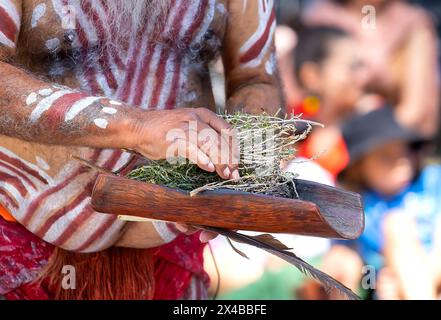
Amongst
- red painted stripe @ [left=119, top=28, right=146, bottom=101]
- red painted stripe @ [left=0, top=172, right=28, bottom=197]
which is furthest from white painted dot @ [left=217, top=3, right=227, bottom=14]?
red painted stripe @ [left=0, top=172, right=28, bottom=197]

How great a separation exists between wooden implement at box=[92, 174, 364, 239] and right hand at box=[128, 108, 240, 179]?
65 mm

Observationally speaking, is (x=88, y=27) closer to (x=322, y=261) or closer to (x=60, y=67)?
(x=60, y=67)

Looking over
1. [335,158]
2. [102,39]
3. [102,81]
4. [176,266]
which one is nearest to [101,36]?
[102,39]

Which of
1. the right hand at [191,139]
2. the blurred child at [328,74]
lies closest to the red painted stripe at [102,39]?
the right hand at [191,139]

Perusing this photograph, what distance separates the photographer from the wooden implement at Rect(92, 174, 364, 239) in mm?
1860

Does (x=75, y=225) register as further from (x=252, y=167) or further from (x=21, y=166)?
(x=252, y=167)

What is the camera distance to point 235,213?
1.88m

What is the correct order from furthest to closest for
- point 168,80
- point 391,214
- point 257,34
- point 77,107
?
1. point 391,214
2. point 257,34
3. point 168,80
4. point 77,107

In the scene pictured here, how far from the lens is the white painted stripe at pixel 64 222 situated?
7.43 feet

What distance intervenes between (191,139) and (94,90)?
0.46m

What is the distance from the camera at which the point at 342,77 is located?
15.4ft

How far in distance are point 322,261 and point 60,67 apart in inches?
87.5

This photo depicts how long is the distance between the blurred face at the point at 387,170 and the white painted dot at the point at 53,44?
237 centimetres
